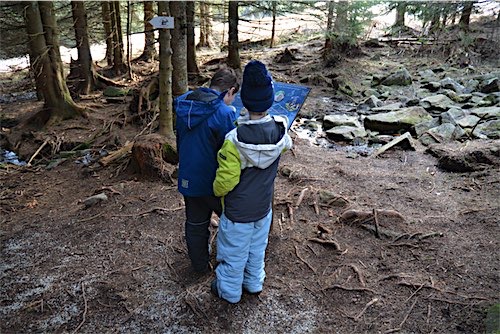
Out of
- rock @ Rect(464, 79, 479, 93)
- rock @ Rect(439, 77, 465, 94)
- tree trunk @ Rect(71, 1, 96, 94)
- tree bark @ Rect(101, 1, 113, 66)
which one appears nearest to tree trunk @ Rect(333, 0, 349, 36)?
rock @ Rect(439, 77, 465, 94)

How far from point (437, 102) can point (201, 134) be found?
8812 millimetres

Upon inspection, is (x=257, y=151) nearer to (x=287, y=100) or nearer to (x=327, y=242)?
(x=287, y=100)

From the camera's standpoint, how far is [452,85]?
37.4ft

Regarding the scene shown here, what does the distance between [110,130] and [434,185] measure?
631cm

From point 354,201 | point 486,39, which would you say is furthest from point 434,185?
point 486,39

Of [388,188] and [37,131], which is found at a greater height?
[388,188]

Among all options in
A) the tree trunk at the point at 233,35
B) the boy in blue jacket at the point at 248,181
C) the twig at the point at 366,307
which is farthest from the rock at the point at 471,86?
the boy in blue jacket at the point at 248,181

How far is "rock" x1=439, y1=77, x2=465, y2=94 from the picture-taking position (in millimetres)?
11204

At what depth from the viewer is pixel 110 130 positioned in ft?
26.9

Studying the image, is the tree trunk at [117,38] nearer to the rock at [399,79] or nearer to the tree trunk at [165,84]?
the tree trunk at [165,84]

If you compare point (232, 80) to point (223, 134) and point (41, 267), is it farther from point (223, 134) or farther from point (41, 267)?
point (41, 267)

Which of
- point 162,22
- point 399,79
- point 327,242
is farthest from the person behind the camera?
point 399,79

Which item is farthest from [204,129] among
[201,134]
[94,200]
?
[94,200]

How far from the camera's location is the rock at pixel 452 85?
11.2 meters
